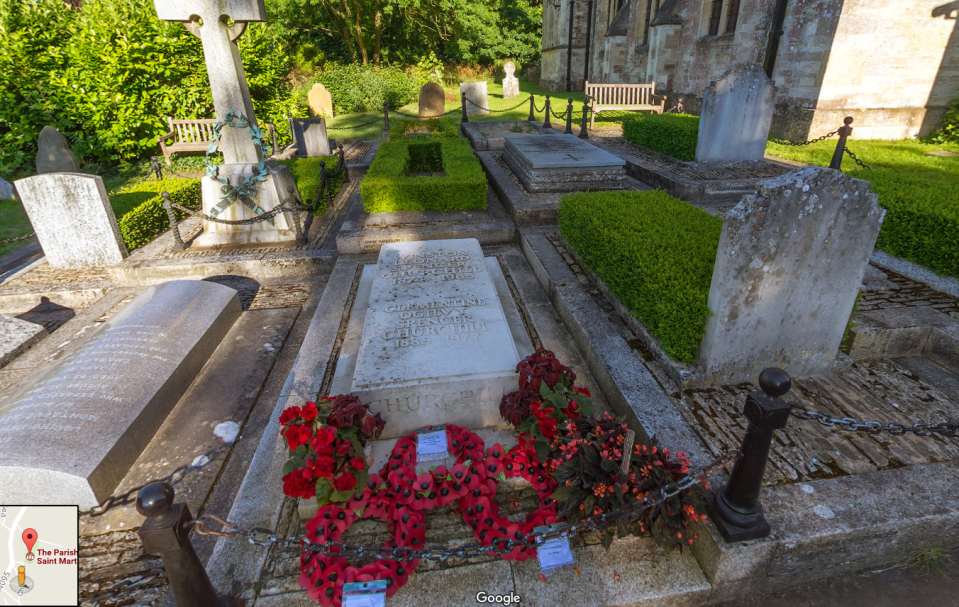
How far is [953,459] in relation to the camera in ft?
9.61

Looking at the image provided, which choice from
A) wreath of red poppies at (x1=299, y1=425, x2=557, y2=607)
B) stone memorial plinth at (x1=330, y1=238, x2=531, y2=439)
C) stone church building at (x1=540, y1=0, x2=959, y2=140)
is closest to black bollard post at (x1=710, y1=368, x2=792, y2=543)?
wreath of red poppies at (x1=299, y1=425, x2=557, y2=607)

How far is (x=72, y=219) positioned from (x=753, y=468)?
8.24 m

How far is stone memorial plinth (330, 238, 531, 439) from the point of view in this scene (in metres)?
3.35

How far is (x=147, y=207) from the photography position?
24.7ft

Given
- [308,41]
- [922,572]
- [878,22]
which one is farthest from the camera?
[308,41]

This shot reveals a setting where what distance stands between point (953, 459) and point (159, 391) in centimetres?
566

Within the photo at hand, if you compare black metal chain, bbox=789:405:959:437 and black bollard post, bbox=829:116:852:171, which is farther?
black bollard post, bbox=829:116:852:171

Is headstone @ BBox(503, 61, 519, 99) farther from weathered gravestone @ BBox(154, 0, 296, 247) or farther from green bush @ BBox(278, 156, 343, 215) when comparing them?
weathered gravestone @ BBox(154, 0, 296, 247)

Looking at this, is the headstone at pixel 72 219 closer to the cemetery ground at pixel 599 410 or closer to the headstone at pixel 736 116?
the cemetery ground at pixel 599 410

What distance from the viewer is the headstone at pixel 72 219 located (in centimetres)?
608

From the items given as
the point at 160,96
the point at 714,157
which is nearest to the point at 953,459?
the point at 714,157

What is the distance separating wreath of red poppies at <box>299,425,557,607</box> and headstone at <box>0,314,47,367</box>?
14.4 feet

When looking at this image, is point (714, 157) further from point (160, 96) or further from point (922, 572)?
point (160, 96)

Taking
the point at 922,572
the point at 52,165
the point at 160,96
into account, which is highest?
the point at 160,96
